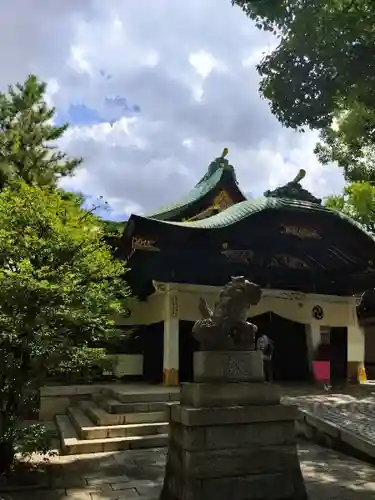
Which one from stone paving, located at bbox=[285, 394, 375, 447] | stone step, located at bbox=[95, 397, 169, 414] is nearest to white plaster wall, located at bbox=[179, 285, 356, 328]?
stone paving, located at bbox=[285, 394, 375, 447]

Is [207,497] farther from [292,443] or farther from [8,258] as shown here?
[8,258]

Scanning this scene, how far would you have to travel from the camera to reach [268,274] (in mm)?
14281

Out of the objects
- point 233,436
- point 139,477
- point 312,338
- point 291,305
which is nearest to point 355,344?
point 312,338

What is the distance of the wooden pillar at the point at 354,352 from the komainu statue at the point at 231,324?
35.0 feet

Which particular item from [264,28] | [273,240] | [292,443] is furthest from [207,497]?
[273,240]

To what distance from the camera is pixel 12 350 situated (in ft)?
20.7

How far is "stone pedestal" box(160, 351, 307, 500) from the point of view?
15.6ft

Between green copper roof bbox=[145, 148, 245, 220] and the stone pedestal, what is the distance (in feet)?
39.8

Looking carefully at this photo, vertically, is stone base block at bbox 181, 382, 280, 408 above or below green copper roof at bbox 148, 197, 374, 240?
below

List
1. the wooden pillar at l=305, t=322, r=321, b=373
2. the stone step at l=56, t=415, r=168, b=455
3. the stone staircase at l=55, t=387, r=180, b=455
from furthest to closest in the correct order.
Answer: the wooden pillar at l=305, t=322, r=321, b=373, the stone staircase at l=55, t=387, r=180, b=455, the stone step at l=56, t=415, r=168, b=455

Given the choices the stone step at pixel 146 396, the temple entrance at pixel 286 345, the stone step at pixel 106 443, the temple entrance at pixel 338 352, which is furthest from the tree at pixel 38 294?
the temple entrance at pixel 338 352

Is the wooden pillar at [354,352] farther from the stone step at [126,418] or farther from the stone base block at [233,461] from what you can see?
the stone base block at [233,461]

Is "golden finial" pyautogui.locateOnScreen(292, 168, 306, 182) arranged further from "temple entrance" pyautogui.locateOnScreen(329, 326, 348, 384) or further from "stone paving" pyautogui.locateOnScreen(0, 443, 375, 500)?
"stone paving" pyautogui.locateOnScreen(0, 443, 375, 500)

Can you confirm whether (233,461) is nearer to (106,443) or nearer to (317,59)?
(106,443)
